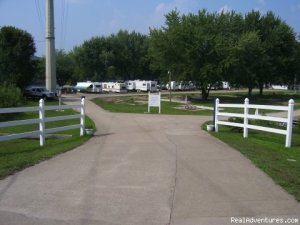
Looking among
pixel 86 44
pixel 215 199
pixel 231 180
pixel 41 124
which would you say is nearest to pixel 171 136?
pixel 41 124

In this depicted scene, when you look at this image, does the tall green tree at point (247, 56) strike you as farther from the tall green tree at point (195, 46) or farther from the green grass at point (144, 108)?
the green grass at point (144, 108)

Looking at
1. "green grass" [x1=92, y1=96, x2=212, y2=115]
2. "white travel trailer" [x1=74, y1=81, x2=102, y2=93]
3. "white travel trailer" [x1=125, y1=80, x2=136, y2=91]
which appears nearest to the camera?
"green grass" [x1=92, y1=96, x2=212, y2=115]

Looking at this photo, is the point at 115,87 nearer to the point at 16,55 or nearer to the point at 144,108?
the point at 16,55

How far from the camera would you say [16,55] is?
186 ft

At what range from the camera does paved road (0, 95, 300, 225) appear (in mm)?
6223

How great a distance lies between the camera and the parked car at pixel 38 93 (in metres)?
56.1

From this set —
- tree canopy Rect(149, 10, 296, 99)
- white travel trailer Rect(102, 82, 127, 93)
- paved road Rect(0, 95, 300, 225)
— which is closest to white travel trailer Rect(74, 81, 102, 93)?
white travel trailer Rect(102, 82, 127, 93)

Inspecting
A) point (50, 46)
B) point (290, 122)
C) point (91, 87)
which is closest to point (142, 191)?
point (290, 122)

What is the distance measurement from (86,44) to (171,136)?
89153 millimetres

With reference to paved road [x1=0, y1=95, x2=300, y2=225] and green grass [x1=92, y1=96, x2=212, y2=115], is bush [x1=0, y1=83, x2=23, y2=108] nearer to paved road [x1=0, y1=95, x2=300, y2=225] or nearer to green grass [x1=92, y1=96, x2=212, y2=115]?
green grass [x1=92, y1=96, x2=212, y2=115]

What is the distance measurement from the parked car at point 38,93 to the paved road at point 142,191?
4561cm

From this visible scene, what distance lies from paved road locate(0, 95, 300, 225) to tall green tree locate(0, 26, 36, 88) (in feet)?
155

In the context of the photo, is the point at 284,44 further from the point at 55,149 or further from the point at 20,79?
the point at 55,149

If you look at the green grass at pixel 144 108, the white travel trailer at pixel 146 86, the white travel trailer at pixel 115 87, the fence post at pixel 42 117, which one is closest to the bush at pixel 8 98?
the green grass at pixel 144 108
